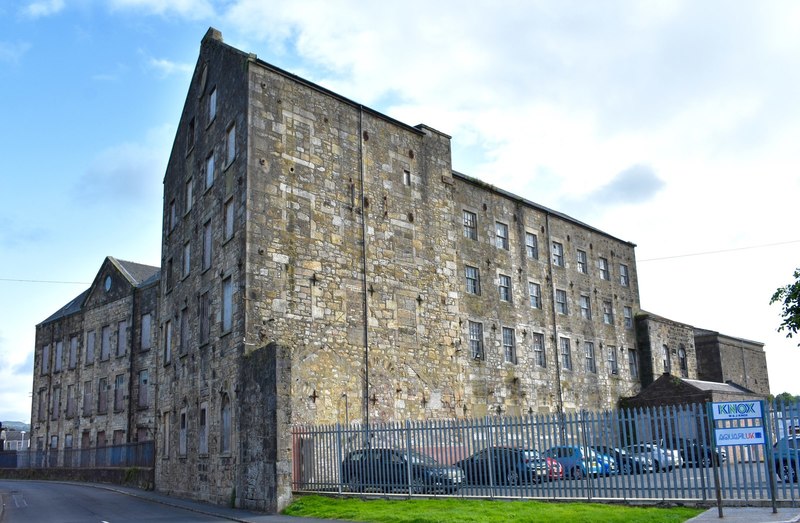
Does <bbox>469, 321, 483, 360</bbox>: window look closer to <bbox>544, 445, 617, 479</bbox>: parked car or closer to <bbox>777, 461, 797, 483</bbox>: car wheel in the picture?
<bbox>544, 445, 617, 479</bbox>: parked car

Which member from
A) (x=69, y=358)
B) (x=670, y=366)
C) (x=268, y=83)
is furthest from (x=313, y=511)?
(x=69, y=358)

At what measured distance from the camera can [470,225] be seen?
31.7 metres

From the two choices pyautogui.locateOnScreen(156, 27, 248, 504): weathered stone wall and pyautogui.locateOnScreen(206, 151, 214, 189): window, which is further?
pyautogui.locateOnScreen(206, 151, 214, 189): window

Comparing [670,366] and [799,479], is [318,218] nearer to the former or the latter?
[799,479]

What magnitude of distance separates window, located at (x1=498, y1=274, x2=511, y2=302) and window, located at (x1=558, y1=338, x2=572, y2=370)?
4.29m

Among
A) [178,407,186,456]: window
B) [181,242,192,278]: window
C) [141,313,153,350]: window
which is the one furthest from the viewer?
[141,313,153,350]: window

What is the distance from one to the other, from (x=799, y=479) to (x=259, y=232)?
51.4 feet

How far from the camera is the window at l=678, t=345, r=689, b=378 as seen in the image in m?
42.9

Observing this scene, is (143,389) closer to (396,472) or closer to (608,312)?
(396,472)

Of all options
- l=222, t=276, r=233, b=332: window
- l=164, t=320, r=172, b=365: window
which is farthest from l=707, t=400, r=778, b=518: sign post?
l=164, t=320, r=172, b=365: window

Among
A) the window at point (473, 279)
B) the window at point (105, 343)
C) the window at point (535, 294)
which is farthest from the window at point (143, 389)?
the window at point (535, 294)

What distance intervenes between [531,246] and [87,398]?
27.4 metres

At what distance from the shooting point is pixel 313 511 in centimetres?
1781

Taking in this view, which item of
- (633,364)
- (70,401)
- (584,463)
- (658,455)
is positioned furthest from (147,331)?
(658,455)
